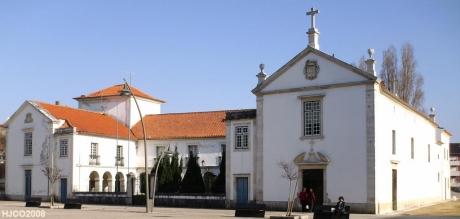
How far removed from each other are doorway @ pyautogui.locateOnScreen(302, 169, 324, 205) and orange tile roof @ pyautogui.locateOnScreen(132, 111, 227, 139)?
1730 cm

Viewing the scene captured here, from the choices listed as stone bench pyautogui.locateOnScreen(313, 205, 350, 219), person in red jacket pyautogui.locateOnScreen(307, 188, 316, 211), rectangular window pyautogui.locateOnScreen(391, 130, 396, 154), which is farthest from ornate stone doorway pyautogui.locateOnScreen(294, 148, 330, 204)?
stone bench pyautogui.locateOnScreen(313, 205, 350, 219)

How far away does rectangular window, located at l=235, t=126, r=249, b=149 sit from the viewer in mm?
37438

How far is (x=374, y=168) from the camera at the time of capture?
3219 cm

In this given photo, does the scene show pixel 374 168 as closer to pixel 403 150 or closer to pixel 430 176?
pixel 403 150

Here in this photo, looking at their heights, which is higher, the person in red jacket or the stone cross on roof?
the stone cross on roof

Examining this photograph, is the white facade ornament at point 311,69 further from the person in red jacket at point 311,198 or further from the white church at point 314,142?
the person in red jacket at point 311,198

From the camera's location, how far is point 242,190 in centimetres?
3744

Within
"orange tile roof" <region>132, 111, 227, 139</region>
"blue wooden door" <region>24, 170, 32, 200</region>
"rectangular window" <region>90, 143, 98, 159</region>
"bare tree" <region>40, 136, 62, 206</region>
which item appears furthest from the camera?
"orange tile roof" <region>132, 111, 227, 139</region>

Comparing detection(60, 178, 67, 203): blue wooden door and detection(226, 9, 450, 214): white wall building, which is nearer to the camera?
detection(226, 9, 450, 214): white wall building

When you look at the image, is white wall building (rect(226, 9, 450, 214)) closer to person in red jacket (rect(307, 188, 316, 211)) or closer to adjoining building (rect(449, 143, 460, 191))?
person in red jacket (rect(307, 188, 316, 211))

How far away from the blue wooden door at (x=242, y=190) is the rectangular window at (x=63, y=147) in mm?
16781

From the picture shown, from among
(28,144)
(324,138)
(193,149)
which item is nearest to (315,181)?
(324,138)

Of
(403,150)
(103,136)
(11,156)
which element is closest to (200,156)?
(103,136)

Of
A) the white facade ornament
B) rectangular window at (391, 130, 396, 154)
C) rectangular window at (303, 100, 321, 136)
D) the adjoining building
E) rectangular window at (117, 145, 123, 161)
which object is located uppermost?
the white facade ornament
